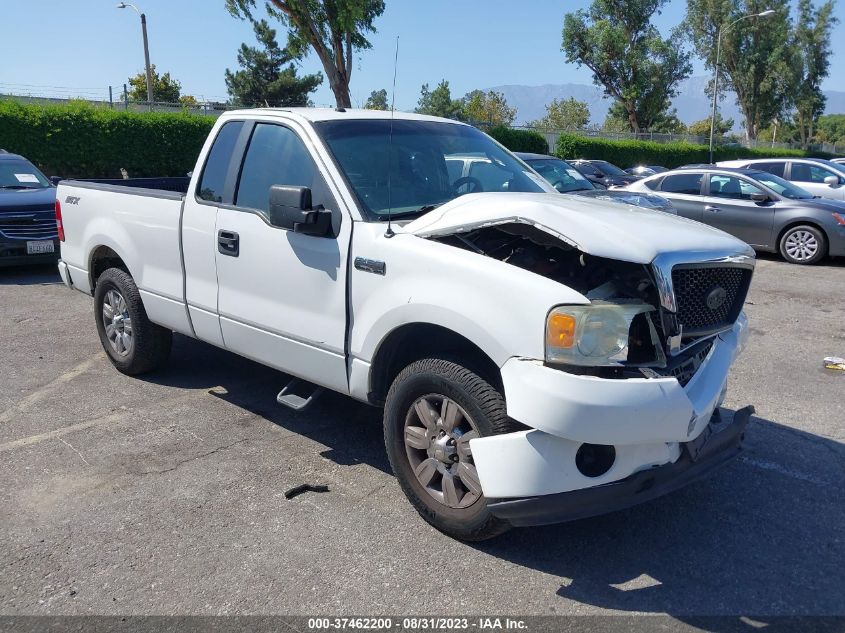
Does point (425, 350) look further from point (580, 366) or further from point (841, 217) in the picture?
point (841, 217)

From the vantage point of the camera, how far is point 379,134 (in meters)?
4.71

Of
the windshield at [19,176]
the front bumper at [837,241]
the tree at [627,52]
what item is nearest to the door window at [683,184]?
the front bumper at [837,241]

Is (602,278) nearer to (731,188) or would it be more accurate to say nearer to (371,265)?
(371,265)

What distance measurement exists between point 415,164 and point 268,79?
61636 millimetres

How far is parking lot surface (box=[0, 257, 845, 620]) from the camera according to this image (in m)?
3.26

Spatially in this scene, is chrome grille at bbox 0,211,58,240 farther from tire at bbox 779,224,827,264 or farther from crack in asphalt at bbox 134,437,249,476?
tire at bbox 779,224,827,264

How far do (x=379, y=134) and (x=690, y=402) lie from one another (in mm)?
2542

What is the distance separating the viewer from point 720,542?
146 inches

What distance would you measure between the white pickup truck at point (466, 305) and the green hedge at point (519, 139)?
22.9 m

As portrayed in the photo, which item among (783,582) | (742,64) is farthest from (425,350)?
(742,64)

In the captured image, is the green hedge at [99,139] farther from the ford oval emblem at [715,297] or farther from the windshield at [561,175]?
the ford oval emblem at [715,297]

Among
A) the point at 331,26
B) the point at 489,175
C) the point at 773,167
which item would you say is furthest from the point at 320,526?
the point at 331,26

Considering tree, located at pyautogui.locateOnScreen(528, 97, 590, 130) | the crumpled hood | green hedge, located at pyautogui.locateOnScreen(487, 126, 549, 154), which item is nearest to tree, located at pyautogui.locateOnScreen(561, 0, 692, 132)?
green hedge, located at pyautogui.locateOnScreen(487, 126, 549, 154)

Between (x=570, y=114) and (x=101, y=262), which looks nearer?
(x=101, y=262)
